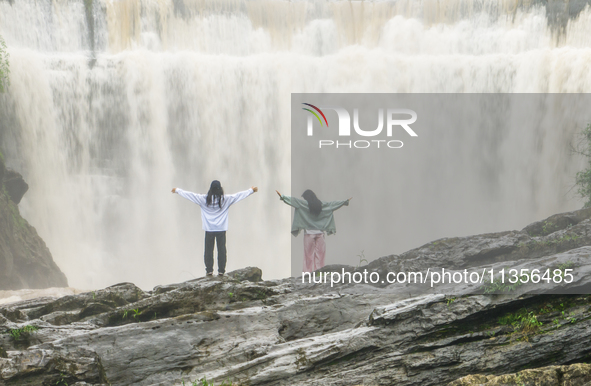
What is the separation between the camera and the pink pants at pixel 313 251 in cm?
795

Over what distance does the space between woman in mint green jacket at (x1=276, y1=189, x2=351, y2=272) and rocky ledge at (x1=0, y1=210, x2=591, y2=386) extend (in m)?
1.72

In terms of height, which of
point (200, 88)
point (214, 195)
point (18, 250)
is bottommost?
point (18, 250)

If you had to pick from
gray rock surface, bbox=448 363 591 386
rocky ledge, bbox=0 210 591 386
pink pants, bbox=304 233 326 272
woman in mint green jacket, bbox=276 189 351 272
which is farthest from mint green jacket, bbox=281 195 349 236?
gray rock surface, bbox=448 363 591 386

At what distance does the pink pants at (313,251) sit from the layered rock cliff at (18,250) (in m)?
8.72

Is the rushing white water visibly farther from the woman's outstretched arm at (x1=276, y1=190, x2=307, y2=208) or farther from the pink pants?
the woman's outstretched arm at (x1=276, y1=190, x2=307, y2=208)

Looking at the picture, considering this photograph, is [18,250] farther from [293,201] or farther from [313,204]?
[313,204]

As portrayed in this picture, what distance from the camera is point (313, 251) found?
7988 millimetres

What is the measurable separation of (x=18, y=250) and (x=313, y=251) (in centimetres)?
919

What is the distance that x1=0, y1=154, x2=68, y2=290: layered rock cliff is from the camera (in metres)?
12.7

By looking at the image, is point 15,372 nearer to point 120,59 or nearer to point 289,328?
point 289,328

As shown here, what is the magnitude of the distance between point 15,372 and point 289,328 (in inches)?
104

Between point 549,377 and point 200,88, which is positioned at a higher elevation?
point 200,88

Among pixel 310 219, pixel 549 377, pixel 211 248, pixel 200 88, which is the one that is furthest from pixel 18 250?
pixel 549 377

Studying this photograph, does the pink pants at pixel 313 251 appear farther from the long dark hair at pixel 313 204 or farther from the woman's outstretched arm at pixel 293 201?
the woman's outstretched arm at pixel 293 201
